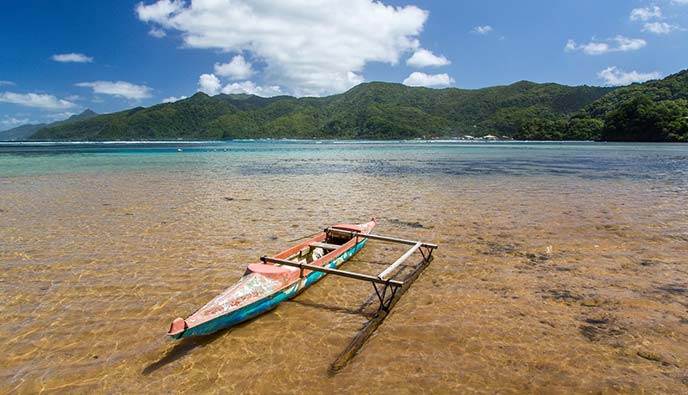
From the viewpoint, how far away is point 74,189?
2378cm

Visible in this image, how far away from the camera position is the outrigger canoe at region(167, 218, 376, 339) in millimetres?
6046

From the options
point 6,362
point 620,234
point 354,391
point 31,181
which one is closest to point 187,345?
point 6,362

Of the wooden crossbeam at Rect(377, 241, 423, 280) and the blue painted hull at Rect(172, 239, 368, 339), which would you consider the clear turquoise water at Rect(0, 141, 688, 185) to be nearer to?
the wooden crossbeam at Rect(377, 241, 423, 280)

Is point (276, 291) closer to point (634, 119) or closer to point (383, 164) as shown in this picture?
point (383, 164)

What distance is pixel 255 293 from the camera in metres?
7.14

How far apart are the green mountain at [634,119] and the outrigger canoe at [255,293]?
154 meters

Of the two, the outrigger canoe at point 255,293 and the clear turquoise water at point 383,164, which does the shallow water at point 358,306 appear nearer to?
the outrigger canoe at point 255,293

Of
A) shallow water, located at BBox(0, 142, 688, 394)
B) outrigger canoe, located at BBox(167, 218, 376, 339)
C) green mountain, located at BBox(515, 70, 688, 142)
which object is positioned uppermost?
green mountain, located at BBox(515, 70, 688, 142)

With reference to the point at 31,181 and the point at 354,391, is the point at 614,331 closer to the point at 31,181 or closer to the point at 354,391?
the point at 354,391

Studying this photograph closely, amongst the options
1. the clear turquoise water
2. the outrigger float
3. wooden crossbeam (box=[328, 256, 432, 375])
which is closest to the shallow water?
wooden crossbeam (box=[328, 256, 432, 375])

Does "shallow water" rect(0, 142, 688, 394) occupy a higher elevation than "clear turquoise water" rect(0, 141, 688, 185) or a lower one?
lower

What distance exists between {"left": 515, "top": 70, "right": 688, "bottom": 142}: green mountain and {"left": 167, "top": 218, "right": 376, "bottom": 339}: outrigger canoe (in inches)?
6078

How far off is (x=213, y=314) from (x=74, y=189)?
77.8 ft

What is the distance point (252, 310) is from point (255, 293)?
34 centimetres
